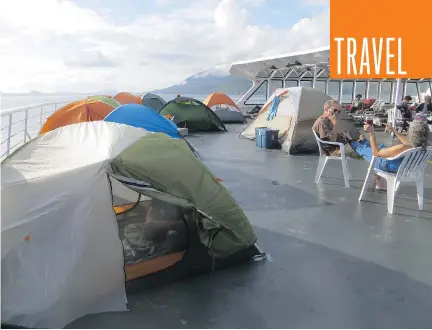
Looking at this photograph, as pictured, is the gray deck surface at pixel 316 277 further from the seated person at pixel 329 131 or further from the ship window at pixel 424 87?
the ship window at pixel 424 87

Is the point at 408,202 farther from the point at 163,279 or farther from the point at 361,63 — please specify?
the point at 361,63

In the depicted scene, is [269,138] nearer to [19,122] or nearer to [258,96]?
[19,122]

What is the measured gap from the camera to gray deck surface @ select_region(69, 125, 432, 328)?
102 inches

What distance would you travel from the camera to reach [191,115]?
43.0ft

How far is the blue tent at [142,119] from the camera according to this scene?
20.8ft

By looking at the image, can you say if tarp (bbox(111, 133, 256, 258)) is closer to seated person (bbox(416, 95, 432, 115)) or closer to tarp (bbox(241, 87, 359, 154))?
tarp (bbox(241, 87, 359, 154))

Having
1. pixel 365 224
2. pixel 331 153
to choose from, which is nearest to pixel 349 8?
pixel 331 153

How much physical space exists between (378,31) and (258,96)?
12446 millimetres

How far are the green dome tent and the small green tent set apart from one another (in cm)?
954

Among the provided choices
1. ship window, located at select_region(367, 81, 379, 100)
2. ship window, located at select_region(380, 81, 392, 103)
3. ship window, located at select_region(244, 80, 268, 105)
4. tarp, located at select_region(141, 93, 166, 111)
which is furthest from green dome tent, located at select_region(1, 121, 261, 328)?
ship window, located at select_region(380, 81, 392, 103)

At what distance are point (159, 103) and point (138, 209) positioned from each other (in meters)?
15.0

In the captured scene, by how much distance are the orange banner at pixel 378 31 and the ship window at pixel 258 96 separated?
984 centimetres

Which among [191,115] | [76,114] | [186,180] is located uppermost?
[76,114]

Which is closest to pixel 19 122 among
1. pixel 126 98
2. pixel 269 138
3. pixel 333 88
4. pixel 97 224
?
pixel 269 138
